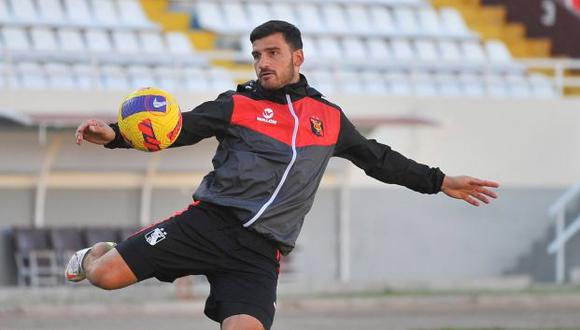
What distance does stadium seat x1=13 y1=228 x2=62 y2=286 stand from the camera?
2512cm

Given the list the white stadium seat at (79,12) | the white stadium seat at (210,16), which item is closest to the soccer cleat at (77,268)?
the white stadium seat at (79,12)

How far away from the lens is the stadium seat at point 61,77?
85.1 feet

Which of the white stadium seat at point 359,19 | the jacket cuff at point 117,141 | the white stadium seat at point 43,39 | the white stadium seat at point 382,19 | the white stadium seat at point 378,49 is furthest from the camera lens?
the white stadium seat at point 382,19

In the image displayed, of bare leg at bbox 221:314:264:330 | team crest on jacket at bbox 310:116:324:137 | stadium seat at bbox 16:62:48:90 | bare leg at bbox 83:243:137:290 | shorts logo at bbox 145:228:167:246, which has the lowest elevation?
bare leg at bbox 221:314:264:330

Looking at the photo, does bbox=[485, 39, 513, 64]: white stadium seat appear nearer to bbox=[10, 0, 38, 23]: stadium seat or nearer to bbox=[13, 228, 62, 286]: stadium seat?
bbox=[10, 0, 38, 23]: stadium seat

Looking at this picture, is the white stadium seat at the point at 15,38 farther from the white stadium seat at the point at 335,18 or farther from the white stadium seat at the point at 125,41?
the white stadium seat at the point at 335,18

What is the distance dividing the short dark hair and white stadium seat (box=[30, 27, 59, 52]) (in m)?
17.8

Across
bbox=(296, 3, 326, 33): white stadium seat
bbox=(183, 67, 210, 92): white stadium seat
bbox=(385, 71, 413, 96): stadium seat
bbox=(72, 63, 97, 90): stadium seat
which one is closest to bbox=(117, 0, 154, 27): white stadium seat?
bbox=(183, 67, 210, 92): white stadium seat

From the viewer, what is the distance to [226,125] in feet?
29.2

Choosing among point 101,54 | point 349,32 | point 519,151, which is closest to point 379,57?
point 349,32

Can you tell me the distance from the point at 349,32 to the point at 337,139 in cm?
2112

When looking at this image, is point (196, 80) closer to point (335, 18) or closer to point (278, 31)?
point (335, 18)

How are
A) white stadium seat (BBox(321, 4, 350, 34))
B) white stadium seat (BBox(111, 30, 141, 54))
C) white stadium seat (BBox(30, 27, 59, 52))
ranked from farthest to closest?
white stadium seat (BBox(321, 4, 350, 34)) → white stadium seat (BBox(111, 30, 141, 54)) → white stadium seat (BBox(30, 27, 59, 52))

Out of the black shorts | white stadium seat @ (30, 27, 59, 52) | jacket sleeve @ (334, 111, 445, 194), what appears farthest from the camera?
white stadium seat @ (30, 27, 59, 52)
